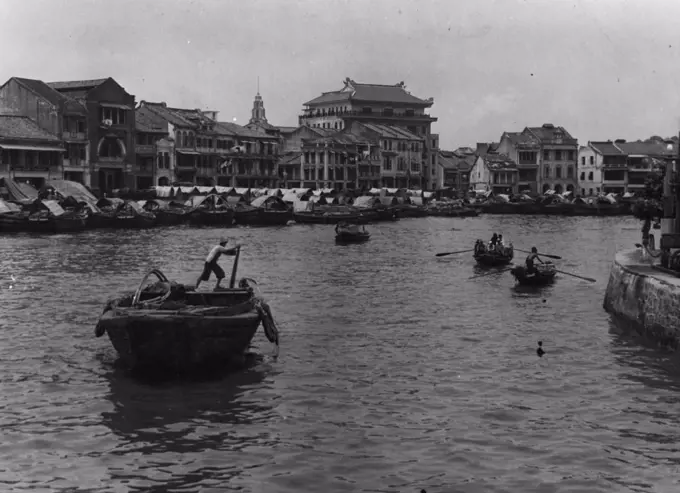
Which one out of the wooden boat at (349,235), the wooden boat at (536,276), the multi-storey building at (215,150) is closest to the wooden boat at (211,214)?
the multi-storey building at (215,150)

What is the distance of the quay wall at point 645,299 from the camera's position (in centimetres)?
2339

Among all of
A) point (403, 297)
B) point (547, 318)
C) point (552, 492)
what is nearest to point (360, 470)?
point (552, 492)

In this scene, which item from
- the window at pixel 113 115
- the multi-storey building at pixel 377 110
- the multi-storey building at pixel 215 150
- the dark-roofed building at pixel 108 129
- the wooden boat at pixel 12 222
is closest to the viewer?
the wooden boat at pixel 12 222

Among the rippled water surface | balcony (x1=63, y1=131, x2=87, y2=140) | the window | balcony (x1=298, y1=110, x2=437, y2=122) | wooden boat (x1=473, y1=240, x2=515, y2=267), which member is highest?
balcony (x1=298, y1=110, x2=437, y2=122)

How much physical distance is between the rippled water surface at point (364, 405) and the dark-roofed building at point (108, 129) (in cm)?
6095

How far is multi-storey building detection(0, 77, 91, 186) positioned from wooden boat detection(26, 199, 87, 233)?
16.9 metres

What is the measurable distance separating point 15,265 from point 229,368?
27.9 meters

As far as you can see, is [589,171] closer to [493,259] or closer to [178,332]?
[493,259]

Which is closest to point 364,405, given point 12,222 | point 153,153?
point 12,222

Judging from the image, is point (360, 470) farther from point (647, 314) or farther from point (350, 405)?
point (647, 314)

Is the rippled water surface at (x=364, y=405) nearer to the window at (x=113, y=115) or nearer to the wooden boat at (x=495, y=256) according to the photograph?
the wooden boat at (x=495, y=256)

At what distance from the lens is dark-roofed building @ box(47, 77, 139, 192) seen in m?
94.7

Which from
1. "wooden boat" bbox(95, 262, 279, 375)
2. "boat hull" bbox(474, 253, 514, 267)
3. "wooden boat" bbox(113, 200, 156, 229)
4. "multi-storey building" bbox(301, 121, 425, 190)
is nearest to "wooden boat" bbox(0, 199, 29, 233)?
"wooden boat" bbox(113, 200, 156, 229)

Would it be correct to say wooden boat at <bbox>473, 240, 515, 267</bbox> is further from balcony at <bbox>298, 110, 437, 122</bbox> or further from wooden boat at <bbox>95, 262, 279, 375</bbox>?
balcony at <bbox>298, 110, 437, 122</bbox>
